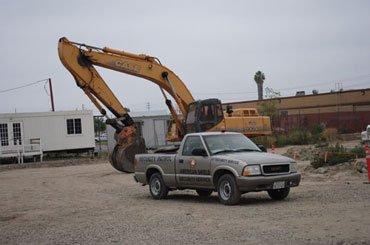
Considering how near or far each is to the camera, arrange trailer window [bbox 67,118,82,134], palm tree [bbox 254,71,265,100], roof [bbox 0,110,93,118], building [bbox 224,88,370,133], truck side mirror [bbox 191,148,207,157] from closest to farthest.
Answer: truck side mirror [bbox 191,148,207,157], roof [bbox 0,110,93,118], trailer window [bbox 67,118,82,134], building [bbox 224,88,370,133], palm tree [bbox 254,71,265,100]

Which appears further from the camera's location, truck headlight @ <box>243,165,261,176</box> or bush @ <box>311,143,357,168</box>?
bush @ <box>311,143,357,168</box>

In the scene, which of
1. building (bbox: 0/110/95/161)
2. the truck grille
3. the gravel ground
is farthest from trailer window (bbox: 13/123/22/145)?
the truck grille

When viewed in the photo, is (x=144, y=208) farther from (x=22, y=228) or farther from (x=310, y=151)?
(x=310, y=151)

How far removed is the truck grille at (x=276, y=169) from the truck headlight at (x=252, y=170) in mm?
149

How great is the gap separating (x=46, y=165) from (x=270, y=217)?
27.7 meters

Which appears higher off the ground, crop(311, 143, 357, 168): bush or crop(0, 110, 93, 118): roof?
crop(0, 110, 93, 118): roof

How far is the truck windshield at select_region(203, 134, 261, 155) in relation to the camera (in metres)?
15.0

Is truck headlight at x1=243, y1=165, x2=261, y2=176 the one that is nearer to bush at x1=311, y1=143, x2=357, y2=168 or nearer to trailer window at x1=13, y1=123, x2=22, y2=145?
bush at x1=311, y1=143, x2=357, y2=168

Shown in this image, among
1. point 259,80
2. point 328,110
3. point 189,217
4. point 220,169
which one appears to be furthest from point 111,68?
point 259,80

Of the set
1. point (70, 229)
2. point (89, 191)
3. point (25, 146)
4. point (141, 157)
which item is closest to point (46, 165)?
point (25, 146)

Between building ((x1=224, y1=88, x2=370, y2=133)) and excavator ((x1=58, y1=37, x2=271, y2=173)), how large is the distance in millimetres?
28738

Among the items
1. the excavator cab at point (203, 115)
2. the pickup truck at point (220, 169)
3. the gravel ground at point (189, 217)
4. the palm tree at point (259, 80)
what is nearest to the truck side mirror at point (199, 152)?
the pickup truck at point (220, 169)

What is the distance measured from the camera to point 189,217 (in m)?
12.3

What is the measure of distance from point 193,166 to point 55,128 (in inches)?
1158
